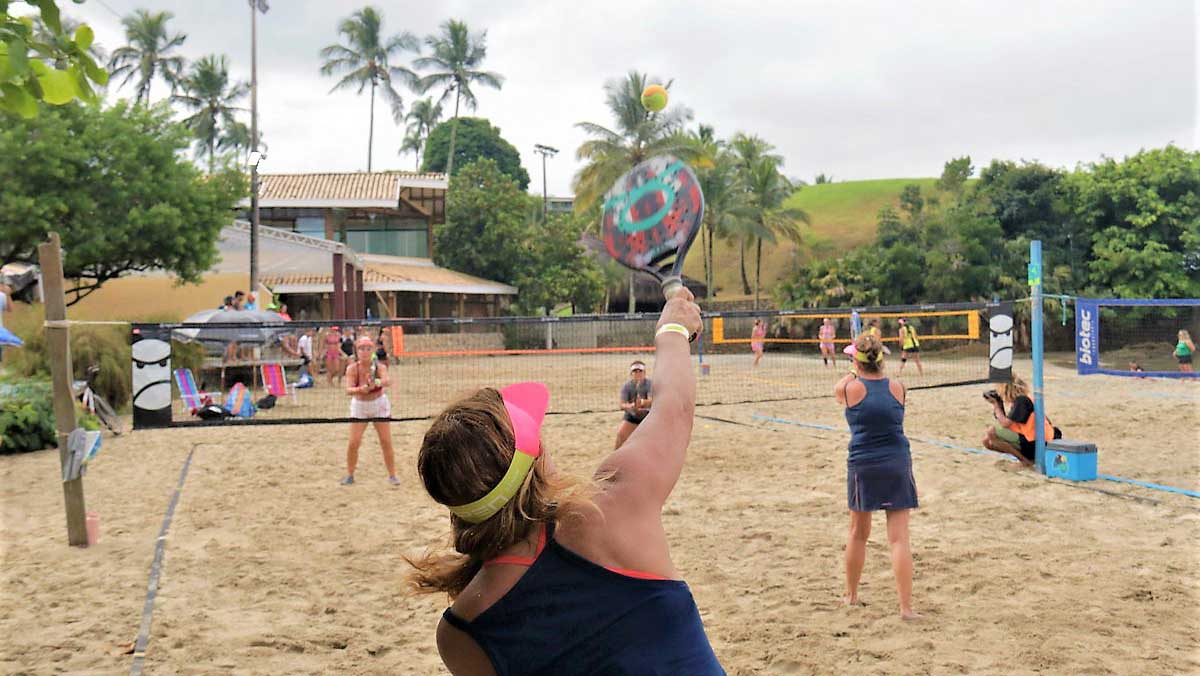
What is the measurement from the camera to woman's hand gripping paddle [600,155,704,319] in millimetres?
2406

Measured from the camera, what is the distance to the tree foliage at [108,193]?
17.8m

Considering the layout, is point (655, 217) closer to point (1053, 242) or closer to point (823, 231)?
point (1053, 242)

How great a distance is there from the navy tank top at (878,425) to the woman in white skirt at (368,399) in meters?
4.98

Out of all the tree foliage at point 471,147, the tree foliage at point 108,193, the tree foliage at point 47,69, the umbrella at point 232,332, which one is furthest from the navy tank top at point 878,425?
the tree foliage at point 471,147

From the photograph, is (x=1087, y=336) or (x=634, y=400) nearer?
(x=634, y=400)

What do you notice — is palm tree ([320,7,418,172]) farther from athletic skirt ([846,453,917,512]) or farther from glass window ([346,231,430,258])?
athletic skirt ([846,453,917,512])

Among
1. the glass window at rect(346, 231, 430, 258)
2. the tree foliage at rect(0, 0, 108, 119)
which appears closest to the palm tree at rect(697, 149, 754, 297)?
the glass window at rect(346, 231, 430, 258)

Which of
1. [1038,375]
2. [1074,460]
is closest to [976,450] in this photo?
[1038,375]

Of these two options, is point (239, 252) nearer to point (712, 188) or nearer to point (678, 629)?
point (712, 188)

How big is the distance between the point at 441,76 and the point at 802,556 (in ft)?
161

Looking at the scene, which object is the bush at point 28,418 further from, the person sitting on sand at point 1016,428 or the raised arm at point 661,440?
the raised arm at point 661,440

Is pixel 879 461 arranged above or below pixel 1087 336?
below

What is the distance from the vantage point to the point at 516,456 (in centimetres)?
137

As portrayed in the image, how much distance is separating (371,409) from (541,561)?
732 cm
